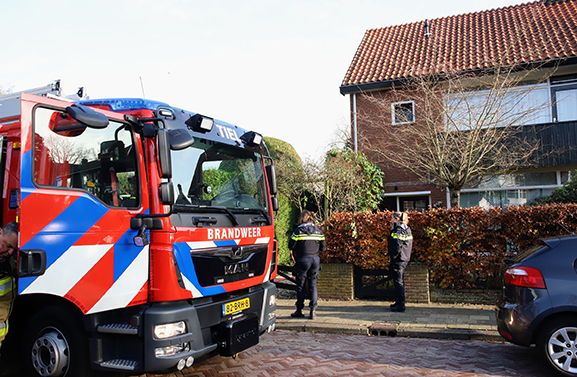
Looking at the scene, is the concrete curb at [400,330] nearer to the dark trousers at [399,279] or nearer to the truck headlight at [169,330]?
the dark trousers at [399,279]

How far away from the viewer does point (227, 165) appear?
5.23m

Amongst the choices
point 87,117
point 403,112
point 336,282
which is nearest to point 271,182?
point 87,117

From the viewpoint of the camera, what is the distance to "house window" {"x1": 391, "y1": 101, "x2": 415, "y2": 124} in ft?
44.2

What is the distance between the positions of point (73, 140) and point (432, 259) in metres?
6.93

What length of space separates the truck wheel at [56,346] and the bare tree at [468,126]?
914cm

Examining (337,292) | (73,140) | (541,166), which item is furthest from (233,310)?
(541,166)

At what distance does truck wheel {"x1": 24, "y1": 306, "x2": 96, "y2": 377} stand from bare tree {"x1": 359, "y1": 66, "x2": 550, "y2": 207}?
9.14 meters

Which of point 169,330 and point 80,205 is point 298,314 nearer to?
point 169,330

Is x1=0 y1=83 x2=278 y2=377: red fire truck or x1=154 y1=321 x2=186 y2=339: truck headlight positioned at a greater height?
x1=0 y1=83 x2=278 y2=377: red fire truck

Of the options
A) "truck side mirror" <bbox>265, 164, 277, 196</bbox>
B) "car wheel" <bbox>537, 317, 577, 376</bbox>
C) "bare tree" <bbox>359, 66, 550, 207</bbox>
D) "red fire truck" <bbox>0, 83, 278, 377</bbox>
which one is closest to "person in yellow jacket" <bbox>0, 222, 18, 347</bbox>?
"red fire truck" <bbox>0, 83, 278, 377</bbox>

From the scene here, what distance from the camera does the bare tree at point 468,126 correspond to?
1109cm

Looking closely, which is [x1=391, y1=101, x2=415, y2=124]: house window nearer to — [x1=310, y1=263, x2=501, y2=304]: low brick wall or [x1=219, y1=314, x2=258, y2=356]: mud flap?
[x1=310, y1=263, x2=501, y2=304]: low brick wall

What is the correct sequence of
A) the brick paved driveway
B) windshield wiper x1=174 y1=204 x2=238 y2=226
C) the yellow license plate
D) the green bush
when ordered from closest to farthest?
1. windshield wiper x1=174 y1=204 x2=238 y2=226
2. the yellow license plate
3. the brick paved driveway
4. the green bush

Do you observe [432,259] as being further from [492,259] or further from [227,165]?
[227,165]
